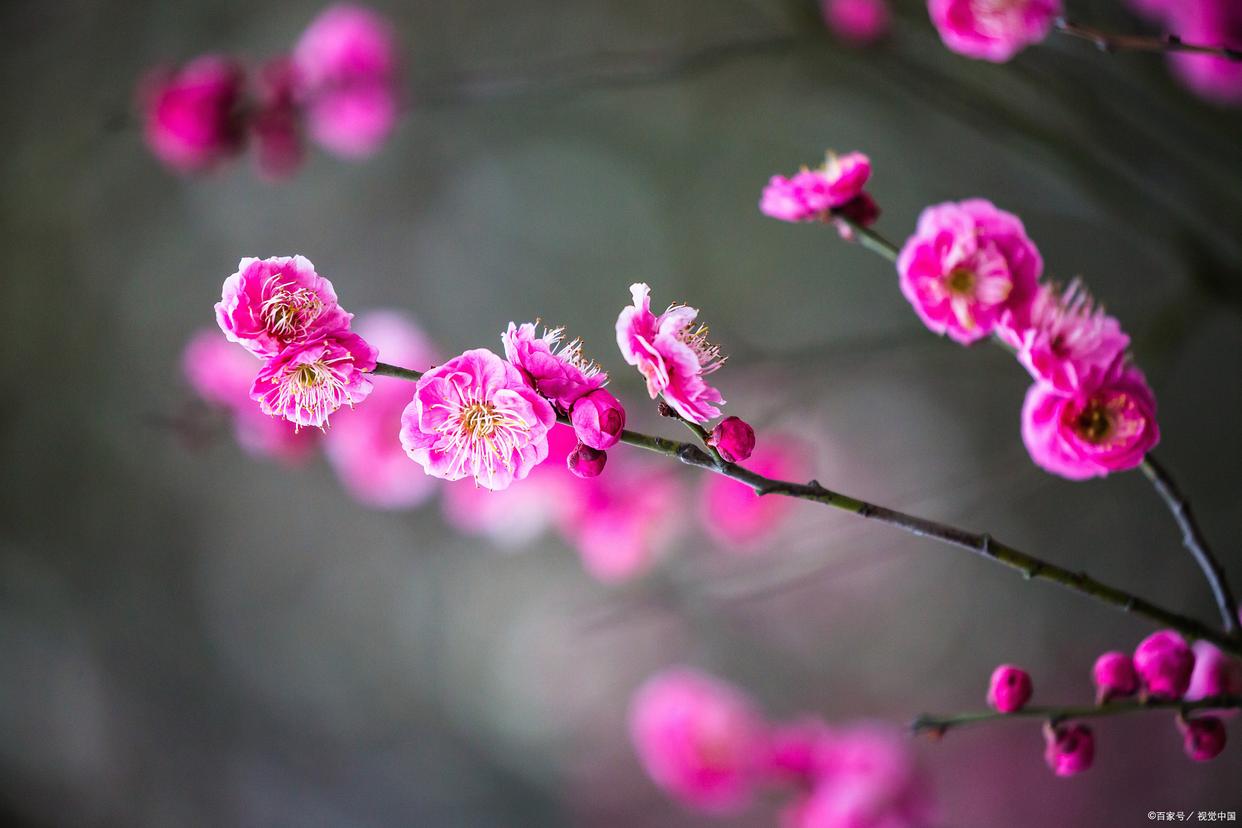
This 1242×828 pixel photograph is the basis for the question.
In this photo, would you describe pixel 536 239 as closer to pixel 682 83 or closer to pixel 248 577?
pixel 682 83

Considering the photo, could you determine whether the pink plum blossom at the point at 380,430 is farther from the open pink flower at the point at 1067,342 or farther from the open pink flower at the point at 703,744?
the open pink flower at the point at 1067,342

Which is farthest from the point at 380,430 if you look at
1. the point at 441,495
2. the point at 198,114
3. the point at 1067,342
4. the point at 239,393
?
the point at 1067,342

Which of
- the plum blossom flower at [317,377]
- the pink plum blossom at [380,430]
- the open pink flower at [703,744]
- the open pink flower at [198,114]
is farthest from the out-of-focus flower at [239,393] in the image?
the plum blossom flower at [317,377]

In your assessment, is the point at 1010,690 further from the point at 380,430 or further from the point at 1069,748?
the point at 380,430

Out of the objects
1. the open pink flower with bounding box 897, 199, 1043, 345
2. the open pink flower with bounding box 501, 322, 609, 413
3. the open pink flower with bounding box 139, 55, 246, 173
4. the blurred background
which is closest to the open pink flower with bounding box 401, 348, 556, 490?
the open pink flower with bounding box 501, 322, 609, 413

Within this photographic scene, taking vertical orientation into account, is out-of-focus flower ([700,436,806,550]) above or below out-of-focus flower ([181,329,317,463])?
below

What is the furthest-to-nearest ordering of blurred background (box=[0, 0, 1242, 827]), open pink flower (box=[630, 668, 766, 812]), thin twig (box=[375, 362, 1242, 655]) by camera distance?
blurred background (box=[0, 0, 1242, 827]) → open pink flower (box=[630, 668, 766, 812]) → thin twig (box=[375, 362, 1242, 655])

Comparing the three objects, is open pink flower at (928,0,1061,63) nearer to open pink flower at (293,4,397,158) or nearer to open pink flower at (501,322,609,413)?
Answer: open pink flower at (501,322,609,413)
